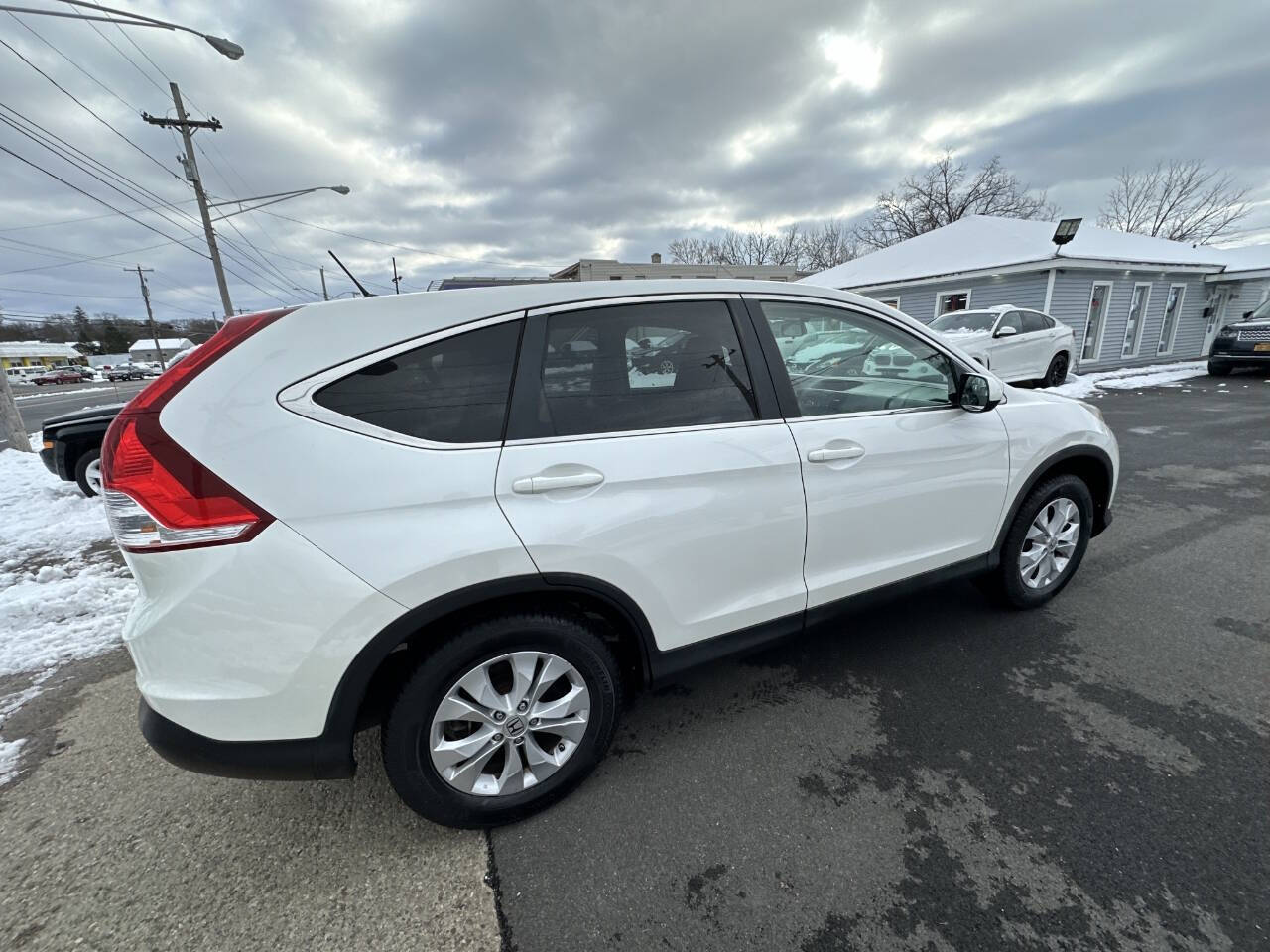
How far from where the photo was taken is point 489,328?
1.79 metres

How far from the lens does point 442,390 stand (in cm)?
170

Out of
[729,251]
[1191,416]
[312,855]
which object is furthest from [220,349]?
[729,251]

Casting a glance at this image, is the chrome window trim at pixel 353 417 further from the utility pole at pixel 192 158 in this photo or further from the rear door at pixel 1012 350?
the utility pole at pixel 192 158

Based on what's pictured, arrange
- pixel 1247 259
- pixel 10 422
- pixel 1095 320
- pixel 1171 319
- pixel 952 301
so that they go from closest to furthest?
pixel 10 422, pixel 1095 320, pixel 952 301, pixel 1171 319, pixel 1247 259

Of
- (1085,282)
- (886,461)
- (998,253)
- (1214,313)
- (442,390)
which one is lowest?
(886,461)

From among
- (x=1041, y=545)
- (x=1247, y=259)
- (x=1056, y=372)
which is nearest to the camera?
(x=1041, y=545)

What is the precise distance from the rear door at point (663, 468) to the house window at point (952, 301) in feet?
56.6

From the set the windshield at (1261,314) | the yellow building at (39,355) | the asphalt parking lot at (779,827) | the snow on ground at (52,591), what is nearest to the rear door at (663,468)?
the asphalt parking lot at (779,827)

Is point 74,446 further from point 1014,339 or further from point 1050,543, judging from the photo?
point 1014,339

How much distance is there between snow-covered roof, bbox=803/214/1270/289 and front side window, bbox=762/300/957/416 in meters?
15.4

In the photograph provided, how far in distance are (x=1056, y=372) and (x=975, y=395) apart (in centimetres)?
1243

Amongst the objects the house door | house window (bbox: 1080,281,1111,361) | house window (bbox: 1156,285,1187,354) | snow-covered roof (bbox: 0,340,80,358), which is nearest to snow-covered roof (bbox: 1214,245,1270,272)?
the house door

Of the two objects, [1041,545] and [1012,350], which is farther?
[1012,350]

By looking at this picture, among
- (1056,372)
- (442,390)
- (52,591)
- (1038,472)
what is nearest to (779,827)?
(442,390)
